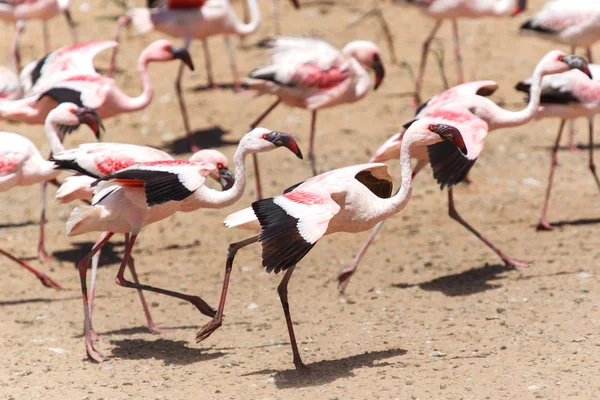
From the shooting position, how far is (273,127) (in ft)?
32.7

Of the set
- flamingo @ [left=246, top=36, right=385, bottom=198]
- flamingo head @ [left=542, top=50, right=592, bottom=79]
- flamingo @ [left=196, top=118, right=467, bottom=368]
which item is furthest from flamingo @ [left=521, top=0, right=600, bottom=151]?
flamingo @ [left=196, top=118, right=467, bottom=368]

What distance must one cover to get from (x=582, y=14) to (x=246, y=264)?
3986mm

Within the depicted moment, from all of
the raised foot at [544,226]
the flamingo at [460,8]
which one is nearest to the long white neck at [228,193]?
the raised foot at [544,226]

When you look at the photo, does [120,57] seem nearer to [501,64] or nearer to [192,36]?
[192,36]

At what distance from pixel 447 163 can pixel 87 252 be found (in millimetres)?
3075

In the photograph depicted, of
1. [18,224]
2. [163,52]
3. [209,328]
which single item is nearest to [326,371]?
[209,328]

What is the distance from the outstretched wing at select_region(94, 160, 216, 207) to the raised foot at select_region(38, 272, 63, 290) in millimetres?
1700

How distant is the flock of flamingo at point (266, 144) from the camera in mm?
4980

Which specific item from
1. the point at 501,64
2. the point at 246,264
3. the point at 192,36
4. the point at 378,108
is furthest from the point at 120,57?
the point at 246,264

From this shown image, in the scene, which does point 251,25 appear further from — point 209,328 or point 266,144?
point 209,328

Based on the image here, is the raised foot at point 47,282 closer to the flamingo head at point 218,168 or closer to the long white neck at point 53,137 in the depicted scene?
the long white neck at point 53,137

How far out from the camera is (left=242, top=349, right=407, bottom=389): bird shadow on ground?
4859 millimetres

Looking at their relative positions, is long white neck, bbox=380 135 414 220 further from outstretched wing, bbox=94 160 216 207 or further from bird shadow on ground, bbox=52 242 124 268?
bird shadow on ground, bbox=52 242 124 268

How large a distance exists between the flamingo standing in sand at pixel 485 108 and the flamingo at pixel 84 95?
A: 84.0 inches
